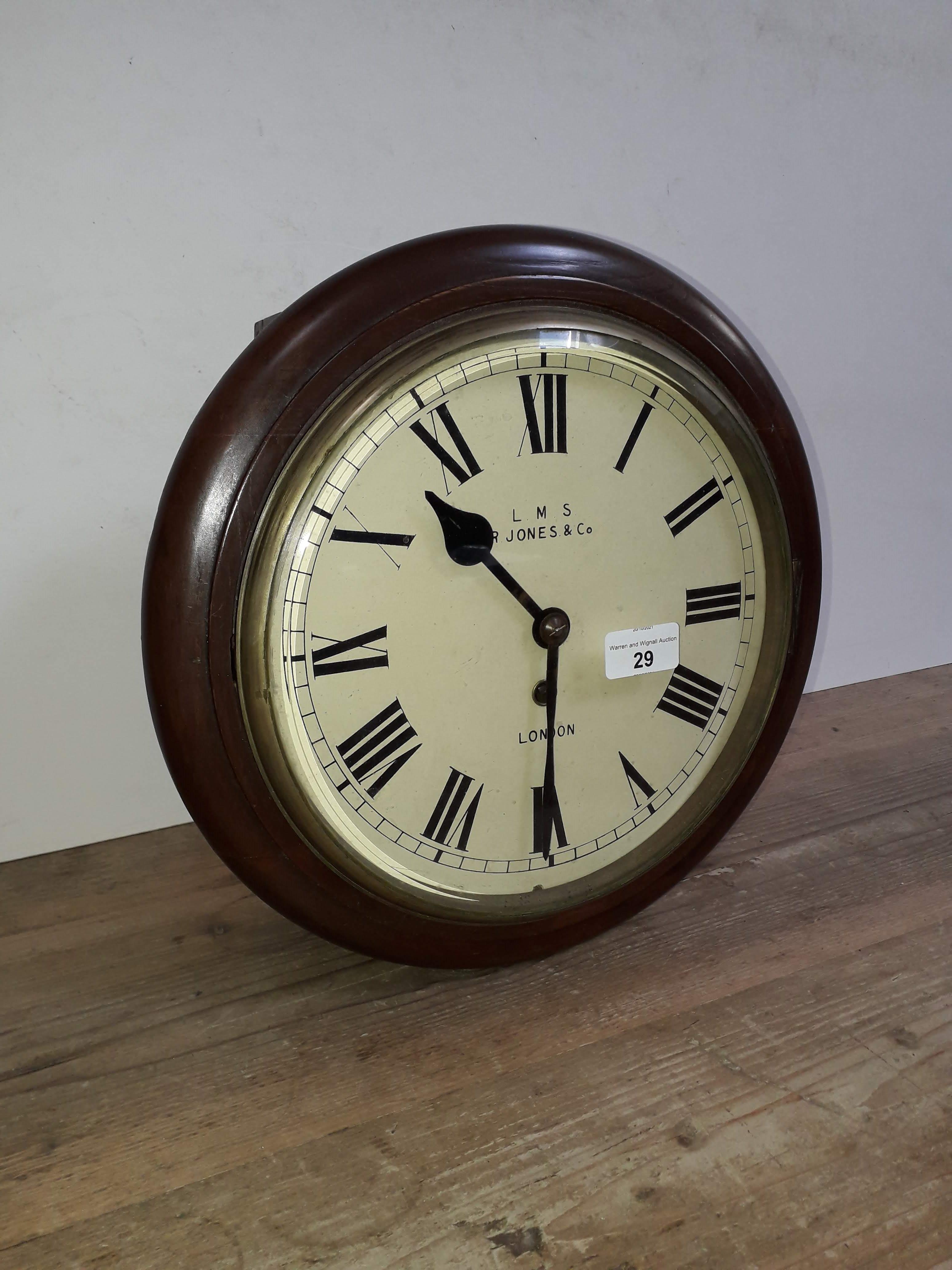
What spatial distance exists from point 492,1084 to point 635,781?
290mm

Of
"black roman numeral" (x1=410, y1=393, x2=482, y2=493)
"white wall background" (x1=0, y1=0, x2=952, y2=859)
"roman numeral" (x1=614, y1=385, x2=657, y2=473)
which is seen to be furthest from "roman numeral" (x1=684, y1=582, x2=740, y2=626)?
"white wall background" (x1=0, y1=0, x2=952, y2=859)

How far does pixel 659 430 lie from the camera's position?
88 cm

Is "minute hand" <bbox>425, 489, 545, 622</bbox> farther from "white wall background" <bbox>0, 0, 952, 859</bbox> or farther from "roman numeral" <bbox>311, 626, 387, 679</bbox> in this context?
"white wall background" <bbox>0, 0, 952, 859</bbox>

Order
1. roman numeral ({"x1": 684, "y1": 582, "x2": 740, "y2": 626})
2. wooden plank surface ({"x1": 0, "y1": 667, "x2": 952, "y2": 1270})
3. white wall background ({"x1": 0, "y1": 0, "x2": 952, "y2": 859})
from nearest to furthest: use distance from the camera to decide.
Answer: wooden plank surface ({"x1": 0, "y1": 667, "x2": 952, "y2": 1270}) < roman numeral ({"x1": 684, "y1": 582, "x2": 740, "y2": 626}) < white wall background ({"x1": 0, "y1": 0, "x2": 952, "y2": 859})

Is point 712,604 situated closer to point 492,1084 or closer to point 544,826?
point 544,826

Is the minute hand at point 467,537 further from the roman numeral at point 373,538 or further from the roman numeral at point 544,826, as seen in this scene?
the roman numeral at point 544,826

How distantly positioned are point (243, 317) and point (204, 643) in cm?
57

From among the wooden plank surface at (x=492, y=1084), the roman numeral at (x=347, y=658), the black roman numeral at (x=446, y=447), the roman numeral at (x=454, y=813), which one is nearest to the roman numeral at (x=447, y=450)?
the black roman numeral at (x=446, y=447)

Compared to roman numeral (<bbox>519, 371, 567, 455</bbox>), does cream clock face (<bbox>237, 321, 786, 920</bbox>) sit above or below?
below

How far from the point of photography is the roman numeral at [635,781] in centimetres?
94

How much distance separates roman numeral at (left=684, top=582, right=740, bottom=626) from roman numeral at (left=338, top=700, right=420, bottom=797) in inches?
11.2

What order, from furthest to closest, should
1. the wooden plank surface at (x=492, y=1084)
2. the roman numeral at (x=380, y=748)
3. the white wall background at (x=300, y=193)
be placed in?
the white wall background at (x=300, y=193) < the roman numeral at (x=380, y=748) < the wooden plank surface at (x=492, y=1084)

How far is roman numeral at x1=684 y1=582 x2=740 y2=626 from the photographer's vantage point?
3.08 feet

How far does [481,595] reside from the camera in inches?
33.2
